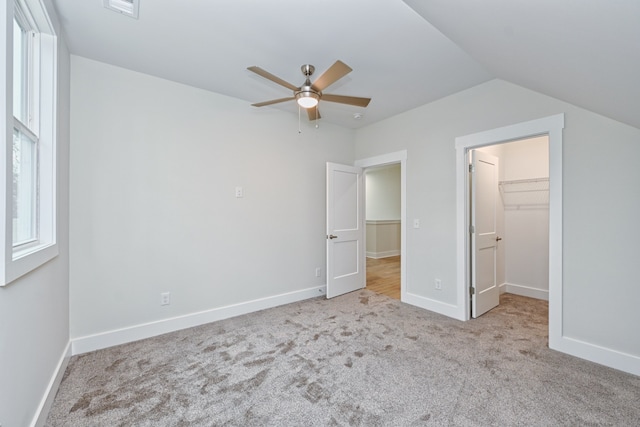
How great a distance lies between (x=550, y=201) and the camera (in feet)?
8.01

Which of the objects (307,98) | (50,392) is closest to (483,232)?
(307,98)

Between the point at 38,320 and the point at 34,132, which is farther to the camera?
the point at 34,132

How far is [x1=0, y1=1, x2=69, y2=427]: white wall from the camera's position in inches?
45.6

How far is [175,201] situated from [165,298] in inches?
39.6

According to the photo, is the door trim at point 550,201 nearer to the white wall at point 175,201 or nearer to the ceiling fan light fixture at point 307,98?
the ceiling fan light fixture at point 307,98

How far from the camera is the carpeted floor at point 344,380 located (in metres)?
1.62

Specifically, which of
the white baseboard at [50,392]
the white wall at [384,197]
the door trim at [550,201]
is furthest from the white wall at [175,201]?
the white wall at [384,197]

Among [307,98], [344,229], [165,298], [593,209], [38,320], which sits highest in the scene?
[307,98]

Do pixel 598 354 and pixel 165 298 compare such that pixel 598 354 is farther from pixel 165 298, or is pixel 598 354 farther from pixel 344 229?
pixel 165 298

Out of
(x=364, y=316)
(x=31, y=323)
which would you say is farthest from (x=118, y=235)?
(x=364, y=316)

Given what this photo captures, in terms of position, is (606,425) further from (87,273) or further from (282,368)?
(87,273)

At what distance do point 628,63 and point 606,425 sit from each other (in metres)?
1.94

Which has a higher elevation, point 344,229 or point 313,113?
point 313,113

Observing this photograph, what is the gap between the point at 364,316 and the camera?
316 cm
